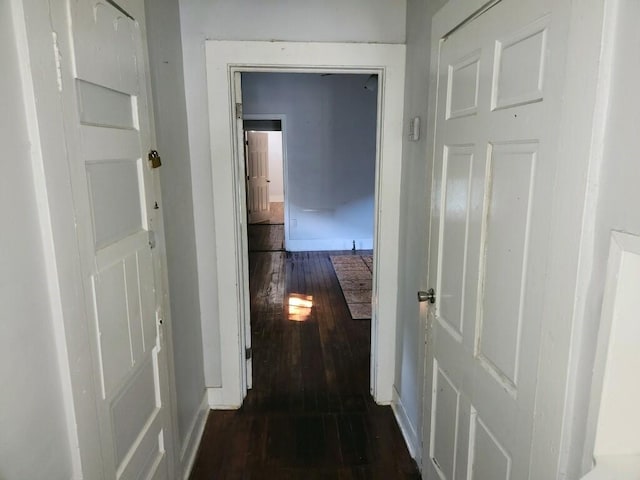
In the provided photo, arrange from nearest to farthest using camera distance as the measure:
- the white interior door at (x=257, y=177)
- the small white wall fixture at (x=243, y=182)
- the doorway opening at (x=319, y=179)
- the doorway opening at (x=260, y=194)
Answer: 1. the small white wall fixture at (x=243, y=182)
2. the doorway opening at (x=319, y=179)
3. the doorway opening at (x=260, y=194)
4. the white interior door at (x=257, y=177)

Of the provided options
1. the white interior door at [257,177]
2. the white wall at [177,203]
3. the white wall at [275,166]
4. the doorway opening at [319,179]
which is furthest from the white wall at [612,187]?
the white wall at [275,166]

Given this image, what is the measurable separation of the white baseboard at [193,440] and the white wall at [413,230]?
1.13 meters

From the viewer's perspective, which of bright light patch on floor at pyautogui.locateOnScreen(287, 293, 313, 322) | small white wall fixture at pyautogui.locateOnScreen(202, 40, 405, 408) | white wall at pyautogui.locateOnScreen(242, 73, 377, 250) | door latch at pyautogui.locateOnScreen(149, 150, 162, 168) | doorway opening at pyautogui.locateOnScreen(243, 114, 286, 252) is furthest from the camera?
doorway opening at pyautogui.locateOnScreen(243, 114, 286, 252)

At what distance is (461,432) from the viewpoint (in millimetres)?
1408

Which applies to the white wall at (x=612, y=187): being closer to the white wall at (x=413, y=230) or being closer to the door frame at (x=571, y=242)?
the door frame at (x=571, y=242)

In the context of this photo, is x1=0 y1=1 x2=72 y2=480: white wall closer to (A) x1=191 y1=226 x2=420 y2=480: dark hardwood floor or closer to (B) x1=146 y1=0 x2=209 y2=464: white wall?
(B) x1=146 y1=0 x2=209 y2=464: white wall

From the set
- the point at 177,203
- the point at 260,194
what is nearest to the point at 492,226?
the point at 177,203

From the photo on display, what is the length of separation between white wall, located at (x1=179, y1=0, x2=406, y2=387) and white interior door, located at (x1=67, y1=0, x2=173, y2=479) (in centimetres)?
78

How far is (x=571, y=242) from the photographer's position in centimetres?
83

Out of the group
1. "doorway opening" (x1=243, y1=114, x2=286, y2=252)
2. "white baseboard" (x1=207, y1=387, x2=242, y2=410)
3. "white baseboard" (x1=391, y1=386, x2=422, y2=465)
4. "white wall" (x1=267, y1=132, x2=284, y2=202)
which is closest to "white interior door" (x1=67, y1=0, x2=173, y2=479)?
"white baseboard" (x1=207, y1=387, x2=242, y2=410)

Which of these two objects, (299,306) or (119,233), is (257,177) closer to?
(299,306)

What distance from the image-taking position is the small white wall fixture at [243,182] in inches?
86.0

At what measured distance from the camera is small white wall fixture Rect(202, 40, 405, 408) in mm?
2186

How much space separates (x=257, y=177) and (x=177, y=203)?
6623 mm
